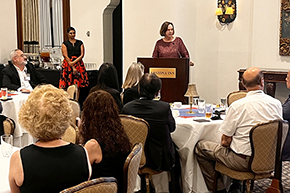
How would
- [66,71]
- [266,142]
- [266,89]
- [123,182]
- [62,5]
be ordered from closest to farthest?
[123,182]
[266,142]
[266,89]
[66,71]
[62,5]

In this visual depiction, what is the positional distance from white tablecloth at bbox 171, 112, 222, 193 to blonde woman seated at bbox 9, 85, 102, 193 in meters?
2.11

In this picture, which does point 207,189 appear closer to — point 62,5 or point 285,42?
point 285,42

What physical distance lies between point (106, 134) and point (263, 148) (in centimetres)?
159

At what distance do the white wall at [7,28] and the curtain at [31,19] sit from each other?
2877 mm

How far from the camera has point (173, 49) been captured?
6.70 m

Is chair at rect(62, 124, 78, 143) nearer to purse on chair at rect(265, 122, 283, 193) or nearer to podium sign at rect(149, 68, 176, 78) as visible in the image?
purse on chair at rect(265, 122, 283, 193)

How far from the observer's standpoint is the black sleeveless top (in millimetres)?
1880

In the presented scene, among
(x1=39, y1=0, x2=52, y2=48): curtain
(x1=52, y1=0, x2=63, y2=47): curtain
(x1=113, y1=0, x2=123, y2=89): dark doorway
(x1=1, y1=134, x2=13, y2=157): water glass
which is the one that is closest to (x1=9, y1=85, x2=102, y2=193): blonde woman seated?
(x1=1, y1=134, x2=13, y2=157): water glass

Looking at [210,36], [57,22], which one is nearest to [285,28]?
[210,36]

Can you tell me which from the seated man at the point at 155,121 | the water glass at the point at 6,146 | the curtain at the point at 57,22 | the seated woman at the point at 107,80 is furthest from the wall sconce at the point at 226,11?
the water glass at the point at 6,146

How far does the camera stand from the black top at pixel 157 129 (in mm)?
3586

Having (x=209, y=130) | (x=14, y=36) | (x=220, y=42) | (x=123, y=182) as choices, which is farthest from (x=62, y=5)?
(x=123, y=182)

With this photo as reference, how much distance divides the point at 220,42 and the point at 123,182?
21.2 feet

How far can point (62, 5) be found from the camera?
35.8 feet
